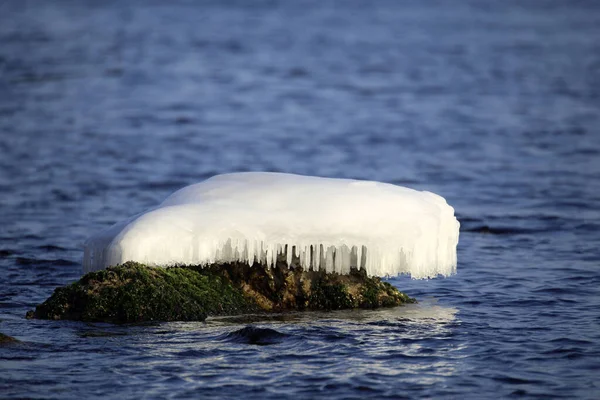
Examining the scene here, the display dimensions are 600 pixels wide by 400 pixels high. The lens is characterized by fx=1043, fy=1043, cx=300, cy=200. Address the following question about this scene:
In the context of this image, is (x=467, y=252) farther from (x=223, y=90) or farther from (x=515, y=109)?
(x=223, y=90)

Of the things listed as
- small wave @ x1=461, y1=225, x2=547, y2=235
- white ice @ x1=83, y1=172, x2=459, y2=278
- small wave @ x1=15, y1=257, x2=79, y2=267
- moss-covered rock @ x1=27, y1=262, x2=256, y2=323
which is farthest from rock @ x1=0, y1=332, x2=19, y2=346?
small wave @ x1=461, y1=225, x2=547, y2=235

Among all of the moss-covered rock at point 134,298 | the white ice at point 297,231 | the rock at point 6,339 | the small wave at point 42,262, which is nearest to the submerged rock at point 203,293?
the moss-covered rock at point 134,298

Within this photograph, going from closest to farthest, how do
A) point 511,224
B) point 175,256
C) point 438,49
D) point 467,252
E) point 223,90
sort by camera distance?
1. point 175,256
2. point 467,252
3. point 511,224
4. point 223,90
5. point 438,49

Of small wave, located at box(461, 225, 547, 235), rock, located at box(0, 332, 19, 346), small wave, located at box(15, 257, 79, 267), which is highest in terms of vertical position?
small wave, located at box(461, 225, 547, 235)

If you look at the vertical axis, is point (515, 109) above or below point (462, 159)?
above

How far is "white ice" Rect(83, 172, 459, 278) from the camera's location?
11.4m

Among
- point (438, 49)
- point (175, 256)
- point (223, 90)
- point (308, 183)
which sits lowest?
point (175, 256)

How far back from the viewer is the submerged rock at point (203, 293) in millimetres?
11281

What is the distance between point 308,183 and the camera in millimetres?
12414

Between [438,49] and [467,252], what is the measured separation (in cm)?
2721

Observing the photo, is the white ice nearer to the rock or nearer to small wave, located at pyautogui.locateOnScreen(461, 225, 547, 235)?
the rock

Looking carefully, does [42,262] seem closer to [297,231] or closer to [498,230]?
[297,231]

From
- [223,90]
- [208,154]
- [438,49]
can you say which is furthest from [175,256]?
[438,49]

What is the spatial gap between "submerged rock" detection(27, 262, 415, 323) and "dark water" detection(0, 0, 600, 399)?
0.25 meters
